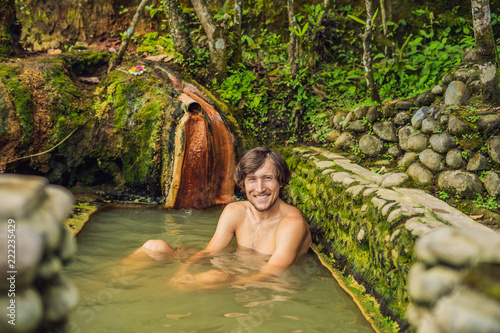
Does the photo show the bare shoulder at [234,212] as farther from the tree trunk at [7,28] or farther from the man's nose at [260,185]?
the tree trunk at [7,28]

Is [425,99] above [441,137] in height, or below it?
A: above

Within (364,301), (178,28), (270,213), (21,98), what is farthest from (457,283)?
(178,28)

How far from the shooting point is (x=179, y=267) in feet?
11.4

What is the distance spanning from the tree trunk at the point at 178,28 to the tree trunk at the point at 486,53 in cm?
→ 466

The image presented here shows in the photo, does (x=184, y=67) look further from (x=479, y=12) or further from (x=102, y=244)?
(x=479, y=12)

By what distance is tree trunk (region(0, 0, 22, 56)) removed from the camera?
21.0 ft

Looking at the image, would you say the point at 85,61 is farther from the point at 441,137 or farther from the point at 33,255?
the point at 33,255

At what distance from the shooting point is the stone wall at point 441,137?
12.0ft

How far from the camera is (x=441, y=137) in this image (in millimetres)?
4051

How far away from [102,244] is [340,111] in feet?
13.2

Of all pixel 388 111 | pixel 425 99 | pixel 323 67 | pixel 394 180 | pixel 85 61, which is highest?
pixel 323 67

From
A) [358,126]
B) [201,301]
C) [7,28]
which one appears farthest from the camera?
[7,28]

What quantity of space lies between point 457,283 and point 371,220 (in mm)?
2079

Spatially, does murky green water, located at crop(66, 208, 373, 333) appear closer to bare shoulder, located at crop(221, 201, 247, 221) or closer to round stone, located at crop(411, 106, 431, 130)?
bare shoulder, located at crop(221, 201, 247, 221)
